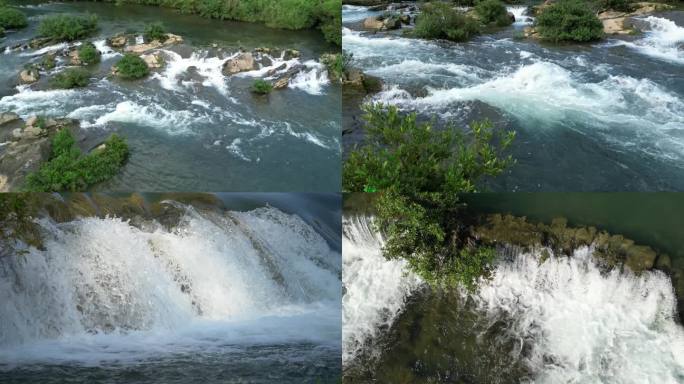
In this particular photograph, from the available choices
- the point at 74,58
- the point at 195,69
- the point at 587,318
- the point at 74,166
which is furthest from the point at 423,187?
the point at 74,58

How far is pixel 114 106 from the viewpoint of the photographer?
9.00 meters

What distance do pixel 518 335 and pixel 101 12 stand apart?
15.1m

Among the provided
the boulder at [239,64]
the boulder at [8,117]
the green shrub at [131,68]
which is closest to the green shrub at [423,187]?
the boulder at [8,117]

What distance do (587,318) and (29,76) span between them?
33.3ft

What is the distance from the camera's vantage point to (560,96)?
8.18m

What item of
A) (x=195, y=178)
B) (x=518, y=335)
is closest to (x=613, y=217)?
(x=518, y=335)

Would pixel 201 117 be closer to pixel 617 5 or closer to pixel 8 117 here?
pixel 8 117

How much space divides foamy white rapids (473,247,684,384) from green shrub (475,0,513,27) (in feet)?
28.4

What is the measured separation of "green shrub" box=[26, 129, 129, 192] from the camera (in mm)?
6609

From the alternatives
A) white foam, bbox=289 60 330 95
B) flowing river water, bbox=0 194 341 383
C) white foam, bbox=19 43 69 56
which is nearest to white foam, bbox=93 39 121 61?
white foam, bbox=19 43 69 56

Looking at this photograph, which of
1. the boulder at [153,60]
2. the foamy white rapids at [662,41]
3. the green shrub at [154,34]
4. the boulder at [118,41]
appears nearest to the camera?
the foamy white rapids at [662,41]

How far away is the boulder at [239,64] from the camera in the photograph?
1096cm

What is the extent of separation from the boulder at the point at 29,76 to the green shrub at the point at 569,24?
10.2 metres

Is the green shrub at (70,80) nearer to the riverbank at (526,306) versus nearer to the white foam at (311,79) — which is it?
the white foam at (311,79)
